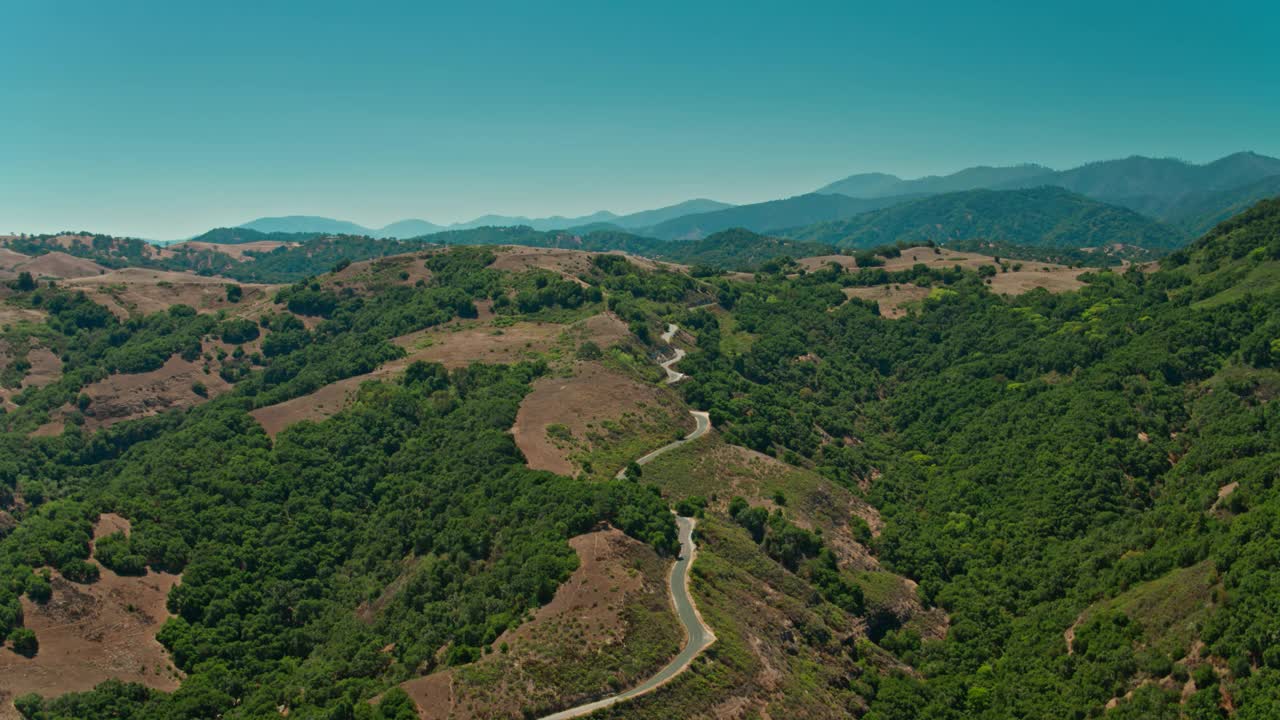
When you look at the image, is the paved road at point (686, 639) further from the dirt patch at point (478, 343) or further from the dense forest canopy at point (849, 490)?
the dirt patch at point (478, 343)

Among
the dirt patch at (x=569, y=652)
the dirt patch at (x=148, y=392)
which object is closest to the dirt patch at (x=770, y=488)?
the dirt patch at (x=569, y=652)

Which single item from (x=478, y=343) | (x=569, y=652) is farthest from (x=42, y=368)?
(x=569, y=652)

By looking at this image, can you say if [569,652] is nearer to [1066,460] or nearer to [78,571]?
[78,571]

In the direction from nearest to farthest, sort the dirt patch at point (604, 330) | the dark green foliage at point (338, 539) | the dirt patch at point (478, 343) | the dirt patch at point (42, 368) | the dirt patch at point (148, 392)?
the dark green foliage at point (338, 539) < the dirt patch at point (478, 343) < the dirt patch at point (604, 330) < the dirt patch at point (148, 392) < the dirt patch at point (42, 368)

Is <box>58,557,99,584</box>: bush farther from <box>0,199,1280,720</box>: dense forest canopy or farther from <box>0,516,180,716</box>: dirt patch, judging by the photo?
<box>0,199,1280,720</box>: dense forest canopy

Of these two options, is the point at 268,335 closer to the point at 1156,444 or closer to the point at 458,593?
the point at 458,593

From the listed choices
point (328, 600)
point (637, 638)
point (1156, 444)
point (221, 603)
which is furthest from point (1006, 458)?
point (221, 603)
